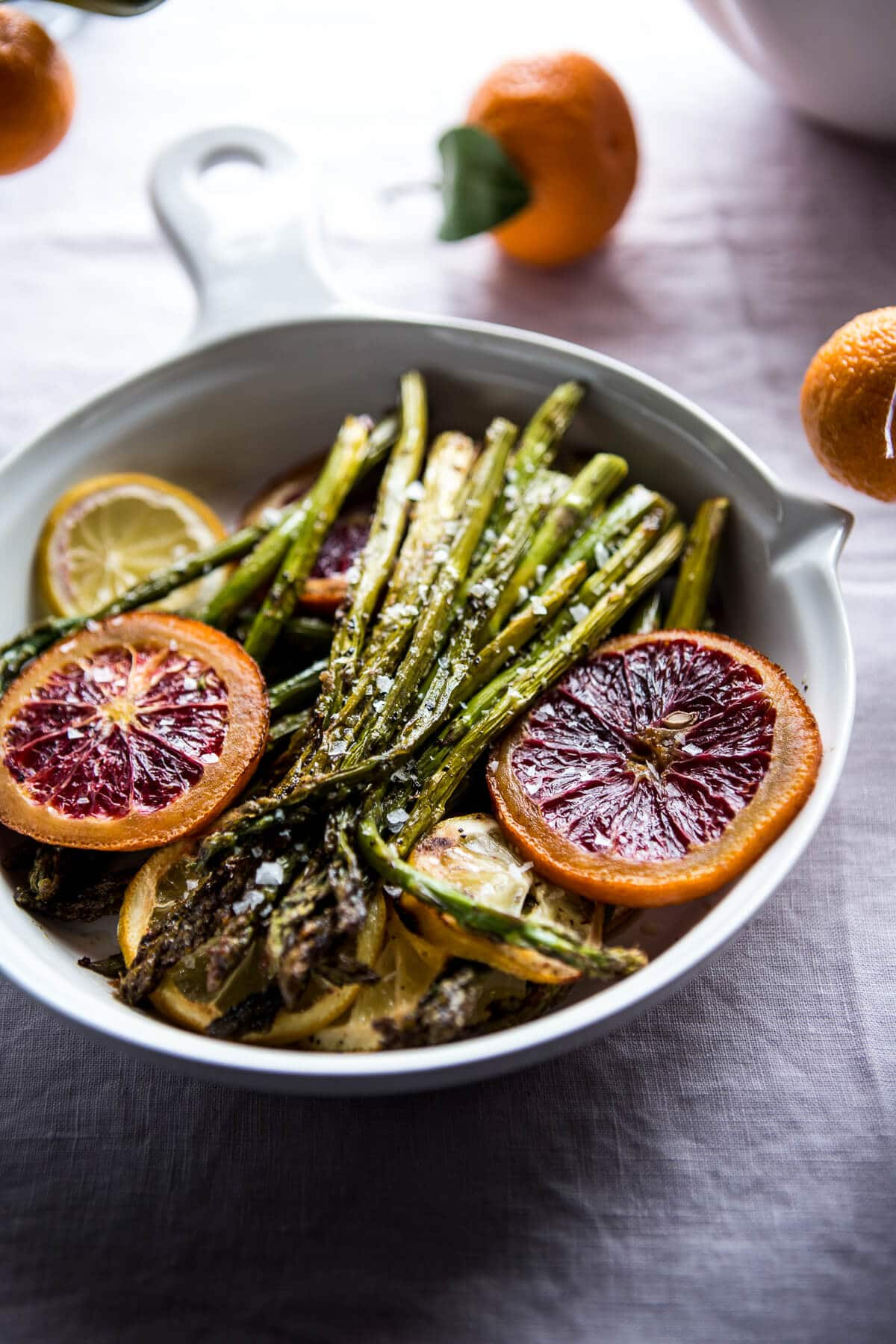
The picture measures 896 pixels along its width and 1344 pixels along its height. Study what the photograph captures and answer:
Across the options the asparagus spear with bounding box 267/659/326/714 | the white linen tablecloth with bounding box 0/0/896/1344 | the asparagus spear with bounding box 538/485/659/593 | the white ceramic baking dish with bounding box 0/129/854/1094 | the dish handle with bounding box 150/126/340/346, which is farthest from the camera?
the dish handle with bounding box 150/126/340/346

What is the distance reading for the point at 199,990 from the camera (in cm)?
201

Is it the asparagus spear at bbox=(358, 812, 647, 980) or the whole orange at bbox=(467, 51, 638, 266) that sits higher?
the whole orange at bbox=(467, 51, 638, 266)

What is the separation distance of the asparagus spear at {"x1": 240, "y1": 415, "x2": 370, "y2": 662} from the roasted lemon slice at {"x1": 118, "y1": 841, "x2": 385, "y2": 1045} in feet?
1.85

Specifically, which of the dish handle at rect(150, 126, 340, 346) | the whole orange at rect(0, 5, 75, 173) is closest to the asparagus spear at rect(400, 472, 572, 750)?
the dish handle at rect(150, 126, 340, 346)

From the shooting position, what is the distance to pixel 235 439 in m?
3.03

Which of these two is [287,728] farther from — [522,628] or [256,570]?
[522,628]

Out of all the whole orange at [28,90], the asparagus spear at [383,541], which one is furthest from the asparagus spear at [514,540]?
the whole orange at [28,90]

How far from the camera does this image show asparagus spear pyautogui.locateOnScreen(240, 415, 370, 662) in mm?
2504

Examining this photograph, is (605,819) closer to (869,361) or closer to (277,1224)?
(277,1224)

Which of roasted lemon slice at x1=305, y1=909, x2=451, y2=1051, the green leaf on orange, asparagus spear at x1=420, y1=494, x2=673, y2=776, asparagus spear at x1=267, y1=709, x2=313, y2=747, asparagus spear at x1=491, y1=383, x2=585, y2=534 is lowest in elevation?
roasted lemon slice at x1=305, y1=909, x2=451, y2=1051

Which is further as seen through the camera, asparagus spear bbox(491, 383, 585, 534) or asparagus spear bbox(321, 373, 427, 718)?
asparagus spear bbox(491, 383, 585, 534)

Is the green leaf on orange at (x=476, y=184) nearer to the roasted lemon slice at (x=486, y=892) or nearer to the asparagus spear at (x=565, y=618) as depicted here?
the asparagus spear at (x=565, y=618)

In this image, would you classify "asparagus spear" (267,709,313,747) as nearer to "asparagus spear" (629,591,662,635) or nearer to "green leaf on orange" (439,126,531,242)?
"asparagus spear" (629,591,662,635)

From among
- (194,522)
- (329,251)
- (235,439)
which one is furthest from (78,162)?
(194,522)
